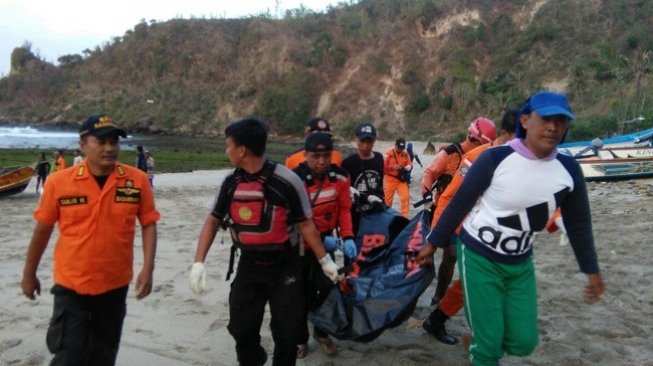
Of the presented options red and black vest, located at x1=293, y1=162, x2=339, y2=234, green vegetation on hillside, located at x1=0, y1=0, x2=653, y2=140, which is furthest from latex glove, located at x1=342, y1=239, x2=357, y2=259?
green vegetation on hillside, located at x1=0, y1=0, x2=653, y2=140

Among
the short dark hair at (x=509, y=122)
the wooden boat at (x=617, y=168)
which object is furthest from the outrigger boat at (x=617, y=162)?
the short dark hair at (x=509, y=122)

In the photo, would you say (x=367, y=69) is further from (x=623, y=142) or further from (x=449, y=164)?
(x=449, y=164)

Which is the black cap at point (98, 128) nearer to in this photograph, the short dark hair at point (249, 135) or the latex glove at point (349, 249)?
the short dark hair at point (249, 135)

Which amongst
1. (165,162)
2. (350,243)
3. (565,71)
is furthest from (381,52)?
(350,243)

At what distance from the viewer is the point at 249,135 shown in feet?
11.3

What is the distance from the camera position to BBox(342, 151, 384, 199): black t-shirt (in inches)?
217

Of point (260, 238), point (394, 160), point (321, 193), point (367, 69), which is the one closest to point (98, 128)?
point (260, 238)

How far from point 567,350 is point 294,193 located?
8.30 feet

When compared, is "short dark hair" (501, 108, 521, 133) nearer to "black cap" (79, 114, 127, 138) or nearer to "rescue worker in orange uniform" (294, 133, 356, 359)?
"rescue worker in orange uniform" (294, 133, 356, 359)

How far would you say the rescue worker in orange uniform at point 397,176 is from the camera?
359 inches

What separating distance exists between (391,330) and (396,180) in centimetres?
465

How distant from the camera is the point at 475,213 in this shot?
10.7ft

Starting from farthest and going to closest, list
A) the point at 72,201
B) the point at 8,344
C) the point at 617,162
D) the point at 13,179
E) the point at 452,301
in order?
the point at 617,162 → the point at 13,179 → the point at 8,344 → the point at 452,301 → the point at 72,201

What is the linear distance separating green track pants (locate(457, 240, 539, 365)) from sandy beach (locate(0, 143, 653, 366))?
3.59 ft
